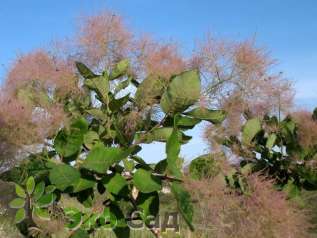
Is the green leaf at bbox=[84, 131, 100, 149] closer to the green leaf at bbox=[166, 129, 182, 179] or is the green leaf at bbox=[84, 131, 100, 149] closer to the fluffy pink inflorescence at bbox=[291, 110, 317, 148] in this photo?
the green leaf at bbox=[166, 129, 182, 179]

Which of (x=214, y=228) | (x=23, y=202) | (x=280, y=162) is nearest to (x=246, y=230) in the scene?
(x=214, y=228)

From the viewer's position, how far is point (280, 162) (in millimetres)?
2939

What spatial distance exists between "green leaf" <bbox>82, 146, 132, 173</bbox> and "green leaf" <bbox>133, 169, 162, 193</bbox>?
0.32ft

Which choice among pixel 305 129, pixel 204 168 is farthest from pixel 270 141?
pixel 204 168

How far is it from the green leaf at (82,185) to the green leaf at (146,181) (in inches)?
6.2

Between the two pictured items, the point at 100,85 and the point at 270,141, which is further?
the point at 270,141

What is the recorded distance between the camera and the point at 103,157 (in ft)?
6.03

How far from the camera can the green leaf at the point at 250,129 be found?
8.09ft

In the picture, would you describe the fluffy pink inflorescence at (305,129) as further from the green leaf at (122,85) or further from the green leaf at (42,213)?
the green leaf at (42,213)

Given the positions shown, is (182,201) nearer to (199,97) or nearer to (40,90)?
(199,97)

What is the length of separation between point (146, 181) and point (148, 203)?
13cm

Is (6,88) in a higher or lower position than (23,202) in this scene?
higher

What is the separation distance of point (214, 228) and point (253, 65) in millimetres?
646

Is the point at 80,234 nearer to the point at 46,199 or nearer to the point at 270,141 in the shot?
the point at 46,199
